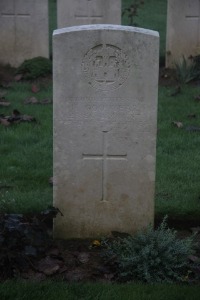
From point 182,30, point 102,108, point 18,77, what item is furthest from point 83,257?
point 182,30

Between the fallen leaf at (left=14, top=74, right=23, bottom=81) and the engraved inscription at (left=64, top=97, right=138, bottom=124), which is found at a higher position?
the engraved inscription at (left=64, top=97, right=138, bottom=124)

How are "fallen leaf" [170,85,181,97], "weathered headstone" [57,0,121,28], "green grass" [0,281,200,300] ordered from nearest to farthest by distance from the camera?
"green grass" [0,281,200,300]
"fallen leaf" [170,85,181,97]
"weathered headstone" [57,0,121,28]

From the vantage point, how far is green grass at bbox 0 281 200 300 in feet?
14.1

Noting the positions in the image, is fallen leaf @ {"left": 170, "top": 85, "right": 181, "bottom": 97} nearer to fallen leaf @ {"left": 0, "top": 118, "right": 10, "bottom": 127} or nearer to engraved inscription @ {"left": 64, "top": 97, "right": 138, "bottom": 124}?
fallen leaf @ {"left": 0, "top": 118, "right": 10, "bottom": 127}

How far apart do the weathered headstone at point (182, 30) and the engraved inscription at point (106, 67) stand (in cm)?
588

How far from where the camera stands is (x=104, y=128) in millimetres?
4980

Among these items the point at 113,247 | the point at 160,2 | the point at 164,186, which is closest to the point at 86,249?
the point at 113,247

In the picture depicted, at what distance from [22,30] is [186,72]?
8.58ft

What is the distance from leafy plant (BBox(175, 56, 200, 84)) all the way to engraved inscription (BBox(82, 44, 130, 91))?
529 cm

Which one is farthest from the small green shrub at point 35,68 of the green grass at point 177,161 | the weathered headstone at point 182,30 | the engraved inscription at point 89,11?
the green grass at point 177,161

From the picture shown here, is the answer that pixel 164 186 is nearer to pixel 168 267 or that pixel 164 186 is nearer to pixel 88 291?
pixel 168 267

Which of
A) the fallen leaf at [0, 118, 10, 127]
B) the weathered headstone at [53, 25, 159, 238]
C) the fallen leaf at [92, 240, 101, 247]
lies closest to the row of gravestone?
the fallen leaf at [0, 118, 10, 127]

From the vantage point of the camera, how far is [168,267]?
465 centimetres

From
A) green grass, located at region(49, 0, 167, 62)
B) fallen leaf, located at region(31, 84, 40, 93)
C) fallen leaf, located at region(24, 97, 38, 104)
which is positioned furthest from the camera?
green grass, located at region(49, 0, 167, 62)
